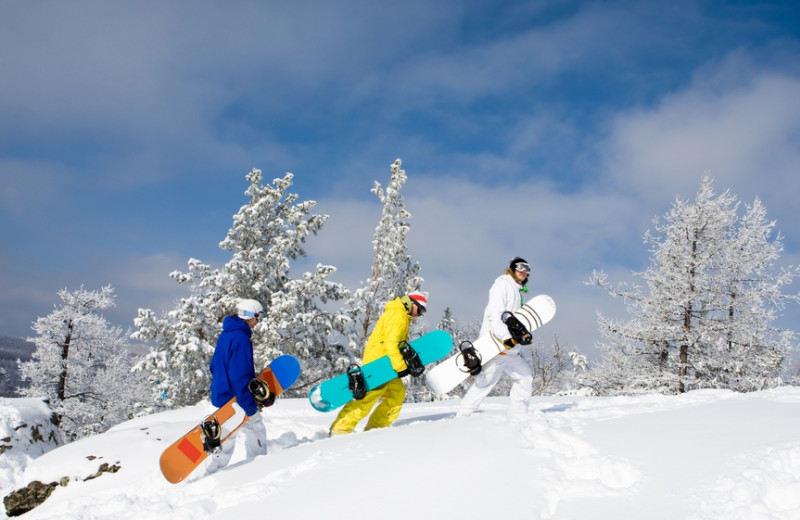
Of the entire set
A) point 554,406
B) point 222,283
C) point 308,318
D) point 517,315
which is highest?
point 222,283

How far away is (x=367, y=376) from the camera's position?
6730 millimetres

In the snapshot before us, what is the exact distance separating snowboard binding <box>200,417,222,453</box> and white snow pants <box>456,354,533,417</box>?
10.4 ft

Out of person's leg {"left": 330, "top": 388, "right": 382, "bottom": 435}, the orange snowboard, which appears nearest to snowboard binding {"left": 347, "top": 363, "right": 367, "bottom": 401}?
person's leg {"left": 330, "top": 388, "right": 382, "bottom": 435}

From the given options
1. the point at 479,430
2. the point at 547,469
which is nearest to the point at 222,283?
the point at 479,430

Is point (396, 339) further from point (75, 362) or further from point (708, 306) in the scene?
point (75, 362)

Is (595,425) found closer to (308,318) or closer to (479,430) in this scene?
(479,430)

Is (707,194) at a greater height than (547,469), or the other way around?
(707,194)

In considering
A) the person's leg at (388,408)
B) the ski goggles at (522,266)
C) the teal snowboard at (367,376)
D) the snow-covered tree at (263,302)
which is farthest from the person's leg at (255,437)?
the snow-covered tree at (263,302)

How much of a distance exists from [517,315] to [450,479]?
355 centimetres

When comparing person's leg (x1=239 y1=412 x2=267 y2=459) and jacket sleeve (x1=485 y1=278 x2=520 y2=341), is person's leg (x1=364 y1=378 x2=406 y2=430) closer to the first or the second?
person's leg (x1=239 y1=412 x2=267 y2=459)

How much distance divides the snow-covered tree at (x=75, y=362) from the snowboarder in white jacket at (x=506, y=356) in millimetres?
23368

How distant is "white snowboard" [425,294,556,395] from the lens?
6.89m

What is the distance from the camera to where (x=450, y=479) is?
12.1 ft

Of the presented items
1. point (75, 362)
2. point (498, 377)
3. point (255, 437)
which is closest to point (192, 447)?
point (255, 437)
